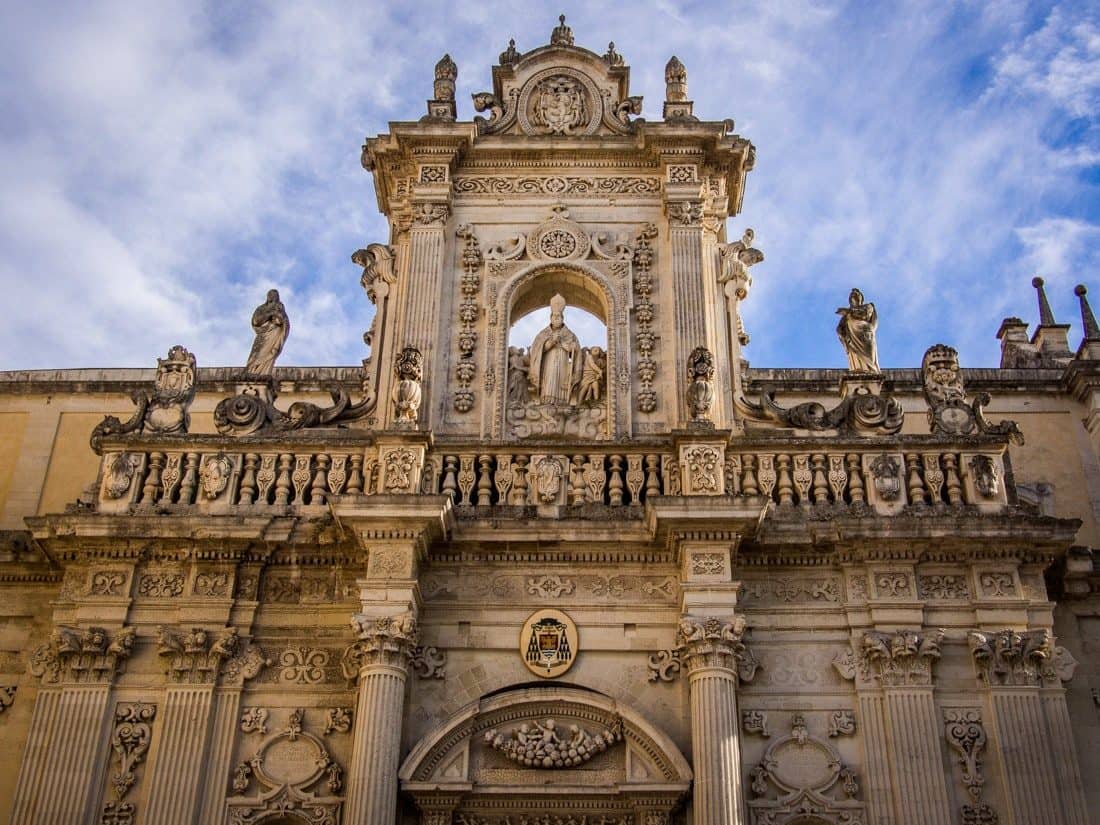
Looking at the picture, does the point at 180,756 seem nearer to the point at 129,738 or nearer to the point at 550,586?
the point at 129,738

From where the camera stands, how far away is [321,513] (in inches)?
518

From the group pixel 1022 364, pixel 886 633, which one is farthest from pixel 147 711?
pixel 1022 364

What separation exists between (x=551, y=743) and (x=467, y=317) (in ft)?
17.0

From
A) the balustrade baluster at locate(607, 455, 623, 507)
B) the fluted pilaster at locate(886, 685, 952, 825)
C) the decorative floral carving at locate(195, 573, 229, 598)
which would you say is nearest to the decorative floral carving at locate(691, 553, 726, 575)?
the balustrade baluster at locate(607, 455, 623, 507)

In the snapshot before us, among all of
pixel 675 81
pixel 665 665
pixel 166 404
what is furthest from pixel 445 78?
pixel 665 665

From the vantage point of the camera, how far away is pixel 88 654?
12547 millimetres

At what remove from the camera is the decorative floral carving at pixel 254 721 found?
1236 centimetres

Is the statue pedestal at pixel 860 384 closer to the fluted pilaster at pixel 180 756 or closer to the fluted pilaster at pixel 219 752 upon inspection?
the fluted pilaster at pixel 219 752

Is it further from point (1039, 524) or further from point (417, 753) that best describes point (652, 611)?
point (1039, 524)

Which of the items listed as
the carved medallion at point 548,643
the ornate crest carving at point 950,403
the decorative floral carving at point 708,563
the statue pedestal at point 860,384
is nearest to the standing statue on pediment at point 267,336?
the carved medallion at point 548,643

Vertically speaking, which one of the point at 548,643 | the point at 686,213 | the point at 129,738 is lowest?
the point at 129,738

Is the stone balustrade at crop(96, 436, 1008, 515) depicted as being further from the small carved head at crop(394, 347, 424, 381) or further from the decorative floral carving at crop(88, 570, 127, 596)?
the small carved head at crop(394, 347, 424, 381)

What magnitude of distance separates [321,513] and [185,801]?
3062 mm

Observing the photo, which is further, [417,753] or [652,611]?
[652,611]
